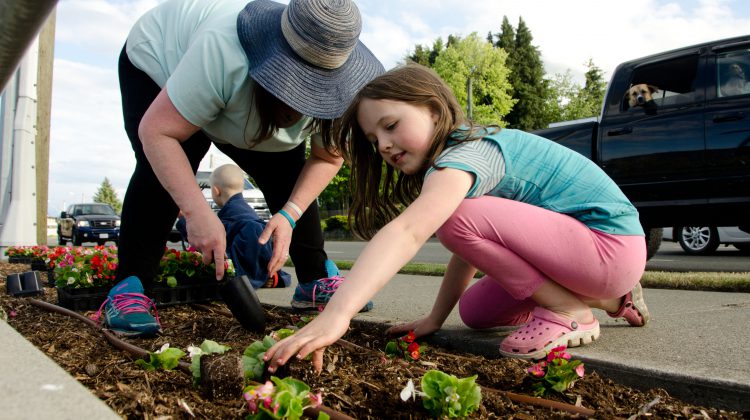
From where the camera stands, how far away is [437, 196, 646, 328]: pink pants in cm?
194

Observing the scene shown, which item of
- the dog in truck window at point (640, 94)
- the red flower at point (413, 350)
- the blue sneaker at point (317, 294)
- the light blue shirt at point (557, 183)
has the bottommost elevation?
the blue sneaker at point (317, 294)

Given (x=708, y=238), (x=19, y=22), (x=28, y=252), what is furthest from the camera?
(x=708, y=238)

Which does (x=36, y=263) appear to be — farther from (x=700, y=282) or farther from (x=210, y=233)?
(x=700, y=282)

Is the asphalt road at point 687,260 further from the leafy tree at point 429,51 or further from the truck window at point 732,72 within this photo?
the leafy tree at point 429,51

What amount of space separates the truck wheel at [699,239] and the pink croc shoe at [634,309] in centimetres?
739

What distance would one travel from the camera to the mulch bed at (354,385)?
54.5 inches

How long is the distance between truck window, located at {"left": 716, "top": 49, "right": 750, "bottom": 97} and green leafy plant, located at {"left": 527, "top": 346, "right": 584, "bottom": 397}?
4.67 m

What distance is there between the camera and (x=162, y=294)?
3289 millimetres

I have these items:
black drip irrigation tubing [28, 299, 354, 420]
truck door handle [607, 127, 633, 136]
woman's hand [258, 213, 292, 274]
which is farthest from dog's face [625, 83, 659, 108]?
black drip irrigation tubing [28, 299, 354, 420]

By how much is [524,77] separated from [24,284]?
47193 mm

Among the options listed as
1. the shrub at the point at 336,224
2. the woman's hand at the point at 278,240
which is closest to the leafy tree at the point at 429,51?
the shrub at the point at 336,224

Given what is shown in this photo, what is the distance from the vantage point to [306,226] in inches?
119

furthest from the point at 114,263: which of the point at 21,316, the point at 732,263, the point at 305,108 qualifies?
the point at 732,263

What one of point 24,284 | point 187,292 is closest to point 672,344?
point 187,292
